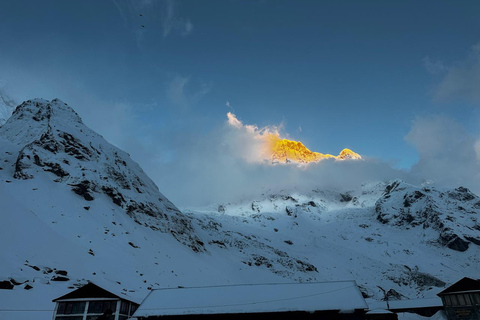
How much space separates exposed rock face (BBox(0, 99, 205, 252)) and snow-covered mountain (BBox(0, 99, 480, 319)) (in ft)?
1.03

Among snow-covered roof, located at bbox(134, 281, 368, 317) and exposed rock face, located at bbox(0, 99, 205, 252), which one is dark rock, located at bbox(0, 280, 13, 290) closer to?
snow-covered roof, located at bbox(134, 281, 368, 317)

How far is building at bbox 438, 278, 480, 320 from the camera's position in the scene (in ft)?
109

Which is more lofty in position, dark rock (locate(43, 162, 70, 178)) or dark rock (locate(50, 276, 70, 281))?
dark rock (locate(43, 162, 70, 178))

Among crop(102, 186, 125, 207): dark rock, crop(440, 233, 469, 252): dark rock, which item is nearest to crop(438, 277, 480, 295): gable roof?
crop(102, 186, 125, 207): dark rock

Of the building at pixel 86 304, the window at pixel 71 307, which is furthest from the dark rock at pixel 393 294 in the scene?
the window at pixel 71 307

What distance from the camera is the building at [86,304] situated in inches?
945

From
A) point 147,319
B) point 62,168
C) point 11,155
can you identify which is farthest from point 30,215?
point 147,319

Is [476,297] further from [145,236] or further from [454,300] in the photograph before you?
[145,236]

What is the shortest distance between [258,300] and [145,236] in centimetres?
4762

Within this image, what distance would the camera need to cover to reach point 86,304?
2425 cm

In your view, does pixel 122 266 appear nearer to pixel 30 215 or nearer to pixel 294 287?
pixel 30 215

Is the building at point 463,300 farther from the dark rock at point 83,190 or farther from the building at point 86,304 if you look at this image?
the dark rock at point 83,190

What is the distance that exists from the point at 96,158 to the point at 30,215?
102ft

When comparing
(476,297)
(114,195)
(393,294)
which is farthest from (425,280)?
(114,195)
